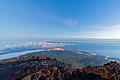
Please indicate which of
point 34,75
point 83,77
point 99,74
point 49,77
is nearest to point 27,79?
point 34,75

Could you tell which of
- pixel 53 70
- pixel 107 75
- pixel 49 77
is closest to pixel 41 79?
pixel 49 77

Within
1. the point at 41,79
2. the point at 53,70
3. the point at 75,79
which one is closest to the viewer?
the point at 41,79

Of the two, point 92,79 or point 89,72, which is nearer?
point 92,79

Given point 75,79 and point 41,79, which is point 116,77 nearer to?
point 75,79

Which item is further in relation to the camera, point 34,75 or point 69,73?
point 69,73

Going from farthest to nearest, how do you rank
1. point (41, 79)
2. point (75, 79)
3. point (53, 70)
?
point (53, 70) < point (75, 79) < point (41, 79)

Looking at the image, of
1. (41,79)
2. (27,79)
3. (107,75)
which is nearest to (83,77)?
(107,75)

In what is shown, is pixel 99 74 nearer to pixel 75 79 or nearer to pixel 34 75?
pixel 75 79

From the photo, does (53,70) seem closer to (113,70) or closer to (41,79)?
(41,79)
